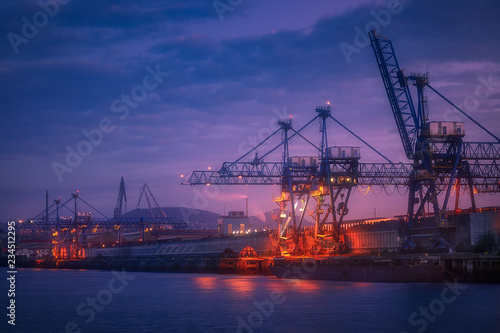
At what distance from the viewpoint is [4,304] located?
2127 inches

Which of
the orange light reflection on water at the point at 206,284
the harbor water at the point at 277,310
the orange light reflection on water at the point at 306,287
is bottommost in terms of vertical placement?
the orange light reflection on water at the point at 206,284

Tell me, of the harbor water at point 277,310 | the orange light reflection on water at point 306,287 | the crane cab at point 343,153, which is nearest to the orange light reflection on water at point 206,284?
the harbor water at point 277,310

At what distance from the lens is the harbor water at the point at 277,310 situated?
38.2 meters

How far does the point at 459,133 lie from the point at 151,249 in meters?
110

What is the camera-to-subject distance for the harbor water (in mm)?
38188

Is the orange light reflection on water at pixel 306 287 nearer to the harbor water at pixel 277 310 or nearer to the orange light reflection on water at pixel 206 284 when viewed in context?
the harbor water at pixel 277 310

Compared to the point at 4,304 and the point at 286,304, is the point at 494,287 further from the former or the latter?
Result: the point at 4,304

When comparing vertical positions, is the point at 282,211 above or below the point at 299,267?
above

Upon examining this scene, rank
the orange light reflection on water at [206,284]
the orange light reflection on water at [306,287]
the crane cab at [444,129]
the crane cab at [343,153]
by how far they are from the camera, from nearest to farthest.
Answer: the orange light reflection on water at [306,287] → the orange light reflection on water at [206,284] → the crane cab at [444,129] → the crane cab at [343,153]

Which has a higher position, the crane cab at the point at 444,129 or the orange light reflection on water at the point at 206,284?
the crane cab at the point at 444,129

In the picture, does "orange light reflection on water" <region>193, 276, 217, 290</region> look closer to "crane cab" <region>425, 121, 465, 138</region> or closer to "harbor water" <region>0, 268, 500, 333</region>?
"harbor water" <region>0, 268, 500, 333</region>

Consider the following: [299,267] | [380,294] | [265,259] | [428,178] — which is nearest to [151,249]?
[265,259]

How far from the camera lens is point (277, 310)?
45.6 metres

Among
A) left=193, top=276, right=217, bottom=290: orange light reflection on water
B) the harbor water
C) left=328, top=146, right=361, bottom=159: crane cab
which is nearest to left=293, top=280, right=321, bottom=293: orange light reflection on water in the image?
the harbor water
